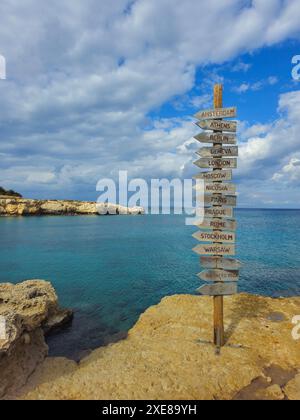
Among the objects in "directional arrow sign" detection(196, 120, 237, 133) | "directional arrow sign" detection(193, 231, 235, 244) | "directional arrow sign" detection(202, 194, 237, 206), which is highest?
"directional arrow sign" detection(196, 120, 237, 133)

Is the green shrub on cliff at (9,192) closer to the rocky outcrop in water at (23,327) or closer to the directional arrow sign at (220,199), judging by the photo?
the rocky outcrop in water at (23,327)

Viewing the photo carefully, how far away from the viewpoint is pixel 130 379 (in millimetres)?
8398

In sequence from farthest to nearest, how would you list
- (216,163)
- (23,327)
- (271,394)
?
(216,163) < (23,327) < (271,394)

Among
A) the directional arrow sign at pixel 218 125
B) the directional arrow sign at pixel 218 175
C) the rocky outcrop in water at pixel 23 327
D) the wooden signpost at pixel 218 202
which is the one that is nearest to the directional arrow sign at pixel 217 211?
the wooden signpost at pixel 218 202

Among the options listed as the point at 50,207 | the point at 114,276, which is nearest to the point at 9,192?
the point at 50,207

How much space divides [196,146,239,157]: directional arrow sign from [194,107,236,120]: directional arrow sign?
43.6 inches

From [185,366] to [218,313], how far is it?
2354 millimetres

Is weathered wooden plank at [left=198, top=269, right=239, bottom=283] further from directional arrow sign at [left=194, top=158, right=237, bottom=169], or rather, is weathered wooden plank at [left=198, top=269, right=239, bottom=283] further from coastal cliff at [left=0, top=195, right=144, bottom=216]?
coastal cliff at [left=0, top=195, right=144, bottom=216]

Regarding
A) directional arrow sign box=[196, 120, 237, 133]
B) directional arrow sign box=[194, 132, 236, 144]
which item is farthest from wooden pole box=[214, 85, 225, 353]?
directional arrow sign box=[194, 132, 236, 144]

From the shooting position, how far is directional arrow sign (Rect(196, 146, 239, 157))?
10422 mm

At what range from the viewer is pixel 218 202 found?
1048 centimetres

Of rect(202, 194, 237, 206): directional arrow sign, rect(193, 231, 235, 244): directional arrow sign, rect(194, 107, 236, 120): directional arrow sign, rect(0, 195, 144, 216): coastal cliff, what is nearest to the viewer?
rect(194, 107, 236, 120): directional arrow sign

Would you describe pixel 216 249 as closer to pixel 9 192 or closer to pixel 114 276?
pixel 114 276

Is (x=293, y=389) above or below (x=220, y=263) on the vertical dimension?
below
